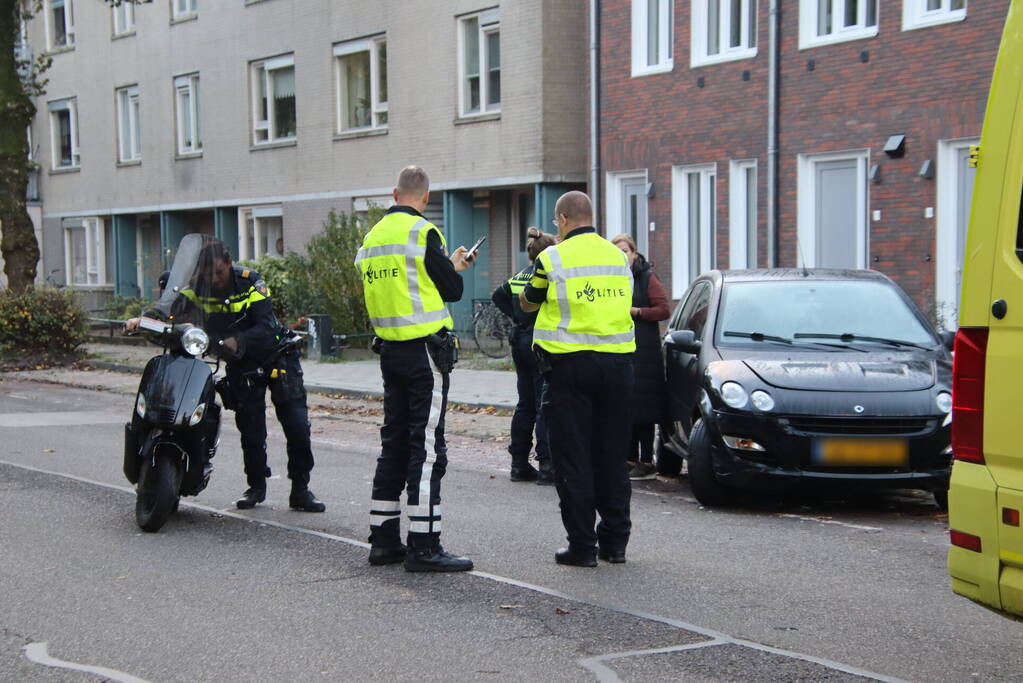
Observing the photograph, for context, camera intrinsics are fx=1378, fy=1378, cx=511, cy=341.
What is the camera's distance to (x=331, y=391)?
1752cm

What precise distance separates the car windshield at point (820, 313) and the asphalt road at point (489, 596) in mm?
1103

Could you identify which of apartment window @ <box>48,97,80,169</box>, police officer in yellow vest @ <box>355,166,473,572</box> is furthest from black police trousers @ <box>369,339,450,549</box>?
apartment window @ <box>48,97,80,169</box>

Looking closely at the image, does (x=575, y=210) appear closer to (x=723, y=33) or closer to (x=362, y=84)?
(x=723, y=33)

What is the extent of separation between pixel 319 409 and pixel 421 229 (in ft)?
31.6

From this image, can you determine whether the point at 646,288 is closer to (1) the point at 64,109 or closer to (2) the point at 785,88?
(2) the point at 785,88

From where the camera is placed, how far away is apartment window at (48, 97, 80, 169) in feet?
122

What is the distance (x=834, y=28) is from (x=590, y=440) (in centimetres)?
1255

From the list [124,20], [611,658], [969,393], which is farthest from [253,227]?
[969,393]

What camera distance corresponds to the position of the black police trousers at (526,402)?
31.7 ft

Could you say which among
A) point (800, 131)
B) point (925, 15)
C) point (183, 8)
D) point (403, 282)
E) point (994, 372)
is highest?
point (183, 8)

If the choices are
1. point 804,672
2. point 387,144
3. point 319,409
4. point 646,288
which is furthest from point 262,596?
point 387,144

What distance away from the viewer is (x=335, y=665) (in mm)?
5191

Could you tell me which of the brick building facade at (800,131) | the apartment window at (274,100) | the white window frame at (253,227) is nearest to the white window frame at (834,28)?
the brick building facade at (800,131)

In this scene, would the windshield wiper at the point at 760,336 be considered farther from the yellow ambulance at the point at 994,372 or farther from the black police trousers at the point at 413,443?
the yellow ambulance at the point at 994,372
